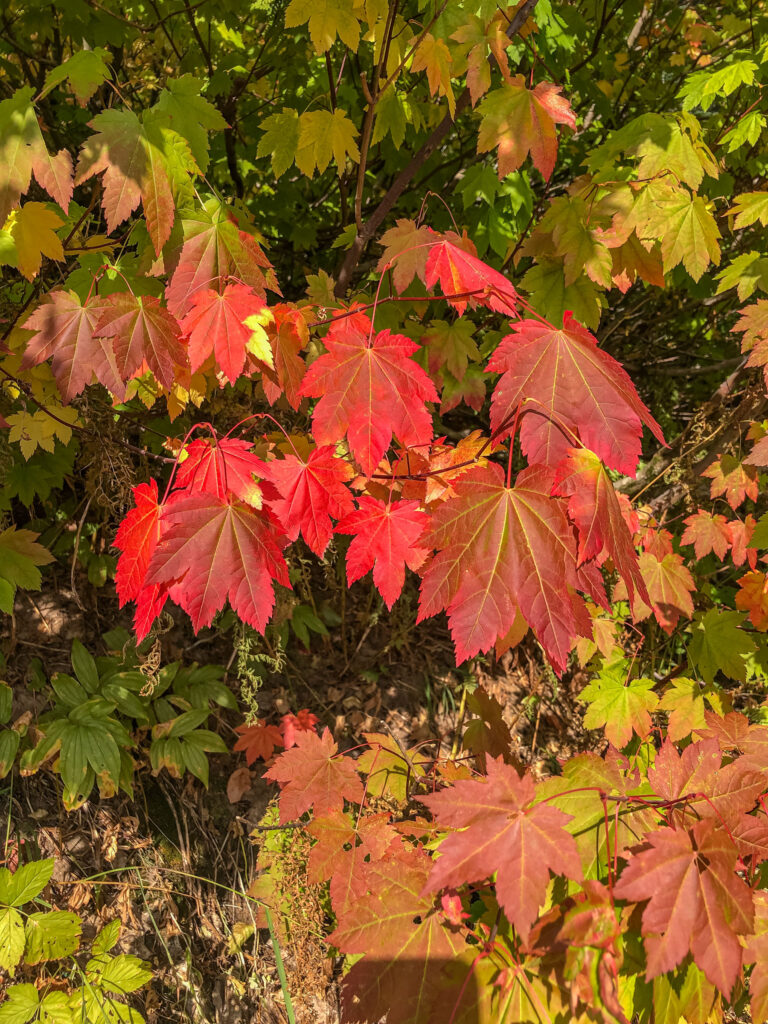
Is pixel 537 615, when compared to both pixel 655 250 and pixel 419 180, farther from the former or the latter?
pixel 419 180

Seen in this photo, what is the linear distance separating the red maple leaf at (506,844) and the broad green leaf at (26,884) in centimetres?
149

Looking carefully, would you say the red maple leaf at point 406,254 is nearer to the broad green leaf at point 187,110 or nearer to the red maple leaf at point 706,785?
the broad green leaf at point 187,110

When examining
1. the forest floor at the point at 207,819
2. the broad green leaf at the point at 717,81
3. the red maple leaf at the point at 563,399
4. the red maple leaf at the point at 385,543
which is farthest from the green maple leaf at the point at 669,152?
the forest floor at the point at 207,819

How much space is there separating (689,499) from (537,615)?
2452 millimetres

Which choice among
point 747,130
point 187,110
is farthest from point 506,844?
point 747,130

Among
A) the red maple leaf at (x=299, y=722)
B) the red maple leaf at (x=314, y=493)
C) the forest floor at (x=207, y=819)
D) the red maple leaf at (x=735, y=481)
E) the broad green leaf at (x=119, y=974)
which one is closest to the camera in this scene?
the red maple leaf at (x=314, y=493)

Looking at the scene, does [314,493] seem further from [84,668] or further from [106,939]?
[106,939]

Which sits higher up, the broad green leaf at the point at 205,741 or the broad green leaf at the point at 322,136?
the broad green leaf at the point at 322,136

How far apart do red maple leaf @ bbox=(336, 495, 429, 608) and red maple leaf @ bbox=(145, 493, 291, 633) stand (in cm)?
21

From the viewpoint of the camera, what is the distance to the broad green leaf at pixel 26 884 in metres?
2.05

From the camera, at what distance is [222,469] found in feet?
5.28

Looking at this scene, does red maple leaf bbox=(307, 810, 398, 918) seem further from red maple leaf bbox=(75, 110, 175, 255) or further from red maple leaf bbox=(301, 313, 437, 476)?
red maple leaf bbox=(75, 110, 175, 255)

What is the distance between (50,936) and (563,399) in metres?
2.18

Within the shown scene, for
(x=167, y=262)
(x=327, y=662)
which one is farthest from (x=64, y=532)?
(x=167, y=262)
